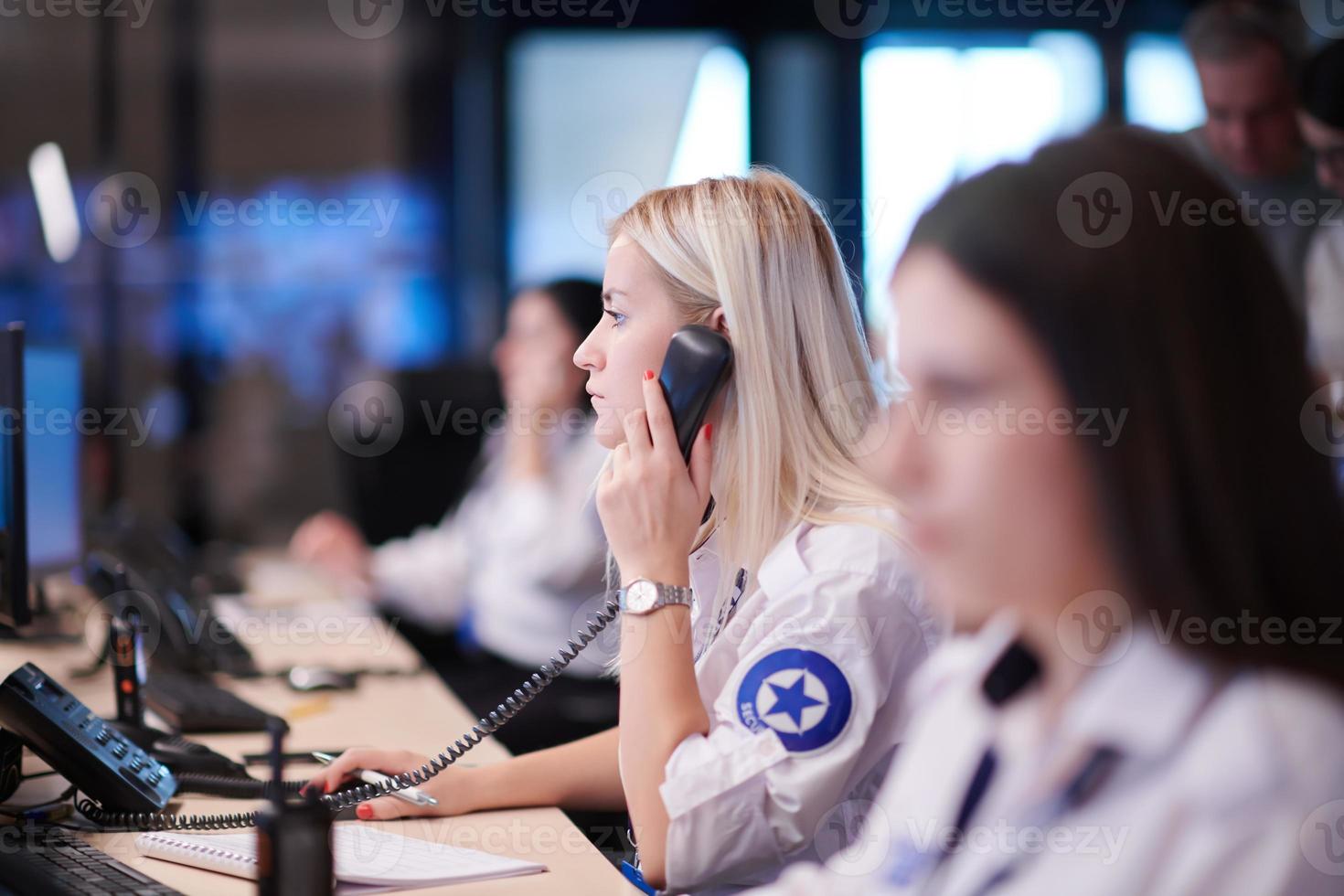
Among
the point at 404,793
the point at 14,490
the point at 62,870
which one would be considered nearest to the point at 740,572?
the point at 404,793

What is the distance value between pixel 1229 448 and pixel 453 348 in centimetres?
553

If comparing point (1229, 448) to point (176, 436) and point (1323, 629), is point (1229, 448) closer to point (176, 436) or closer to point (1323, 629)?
point (1323, 629)

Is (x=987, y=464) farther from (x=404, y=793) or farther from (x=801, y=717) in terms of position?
(x=404, y=793)

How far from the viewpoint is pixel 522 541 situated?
320cm

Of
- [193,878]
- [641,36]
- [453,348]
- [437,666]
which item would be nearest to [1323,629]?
[193,878]

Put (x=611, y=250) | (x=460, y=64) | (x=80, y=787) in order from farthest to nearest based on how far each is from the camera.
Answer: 1. (x=460, y=64)
2. (x=611, y=250)
3. (x=80, y=787)

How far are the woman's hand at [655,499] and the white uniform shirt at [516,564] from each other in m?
1.61

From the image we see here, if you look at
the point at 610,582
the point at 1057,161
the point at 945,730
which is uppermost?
the point at 1057,161

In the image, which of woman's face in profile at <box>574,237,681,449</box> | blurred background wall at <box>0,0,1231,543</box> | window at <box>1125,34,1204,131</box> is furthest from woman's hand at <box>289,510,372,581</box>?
window at <box>1125,34,1204,131</box>

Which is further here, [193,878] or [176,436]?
[176,436]

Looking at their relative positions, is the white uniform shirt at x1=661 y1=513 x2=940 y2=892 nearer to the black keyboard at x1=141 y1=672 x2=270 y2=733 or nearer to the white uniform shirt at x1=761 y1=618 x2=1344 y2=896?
the white uniform shirt at x1=761 y1=618 x2=1344 y2=896

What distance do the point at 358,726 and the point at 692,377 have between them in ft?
2.83

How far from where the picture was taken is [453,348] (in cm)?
597

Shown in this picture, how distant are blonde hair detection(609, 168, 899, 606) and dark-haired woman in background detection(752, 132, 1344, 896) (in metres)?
0.66
